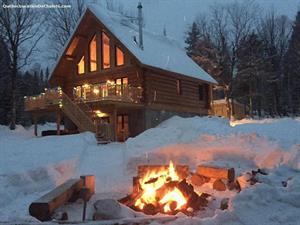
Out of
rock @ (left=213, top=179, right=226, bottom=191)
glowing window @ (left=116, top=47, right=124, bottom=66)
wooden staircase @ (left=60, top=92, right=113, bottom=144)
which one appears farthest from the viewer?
glowing window @ (left=116, top=47, right=124, bottom=66)

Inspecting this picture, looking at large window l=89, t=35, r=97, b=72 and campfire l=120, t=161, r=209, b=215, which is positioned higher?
large window l=89, t=35, r=97, b=72

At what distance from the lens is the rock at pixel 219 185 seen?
1032 cm

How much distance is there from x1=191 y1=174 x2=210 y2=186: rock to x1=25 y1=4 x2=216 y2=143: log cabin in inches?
469

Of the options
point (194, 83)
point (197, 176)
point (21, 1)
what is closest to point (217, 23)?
point (194, 83)

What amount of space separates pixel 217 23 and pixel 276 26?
12338mm

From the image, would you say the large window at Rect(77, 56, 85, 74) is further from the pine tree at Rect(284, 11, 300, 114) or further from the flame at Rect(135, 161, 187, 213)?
the pine tree at Rect(284, 11, 300, 114)

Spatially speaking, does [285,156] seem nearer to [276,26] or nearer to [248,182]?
[248,182]

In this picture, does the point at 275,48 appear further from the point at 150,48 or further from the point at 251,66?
the point at 150,48

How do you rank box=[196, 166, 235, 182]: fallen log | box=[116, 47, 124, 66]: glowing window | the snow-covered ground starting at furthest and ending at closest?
box=[116, 47, 124, 66]: glowing window, box=[196, 166, 235, 182]: fallen log, the snow-covered ground

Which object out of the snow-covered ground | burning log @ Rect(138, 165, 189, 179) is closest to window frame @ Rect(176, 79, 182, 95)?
the snow-covered ground

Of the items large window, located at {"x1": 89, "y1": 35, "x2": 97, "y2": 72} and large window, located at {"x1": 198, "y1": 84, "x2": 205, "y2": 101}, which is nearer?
large window, located at {"x1": 89, "y1": 35, "x2": 97, "y2": 72}

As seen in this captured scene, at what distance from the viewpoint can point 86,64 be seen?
29.2 metres

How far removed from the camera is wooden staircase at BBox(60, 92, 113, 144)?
22812 millimetres

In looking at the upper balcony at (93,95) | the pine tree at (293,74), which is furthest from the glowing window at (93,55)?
the pine tree at (293,74)
